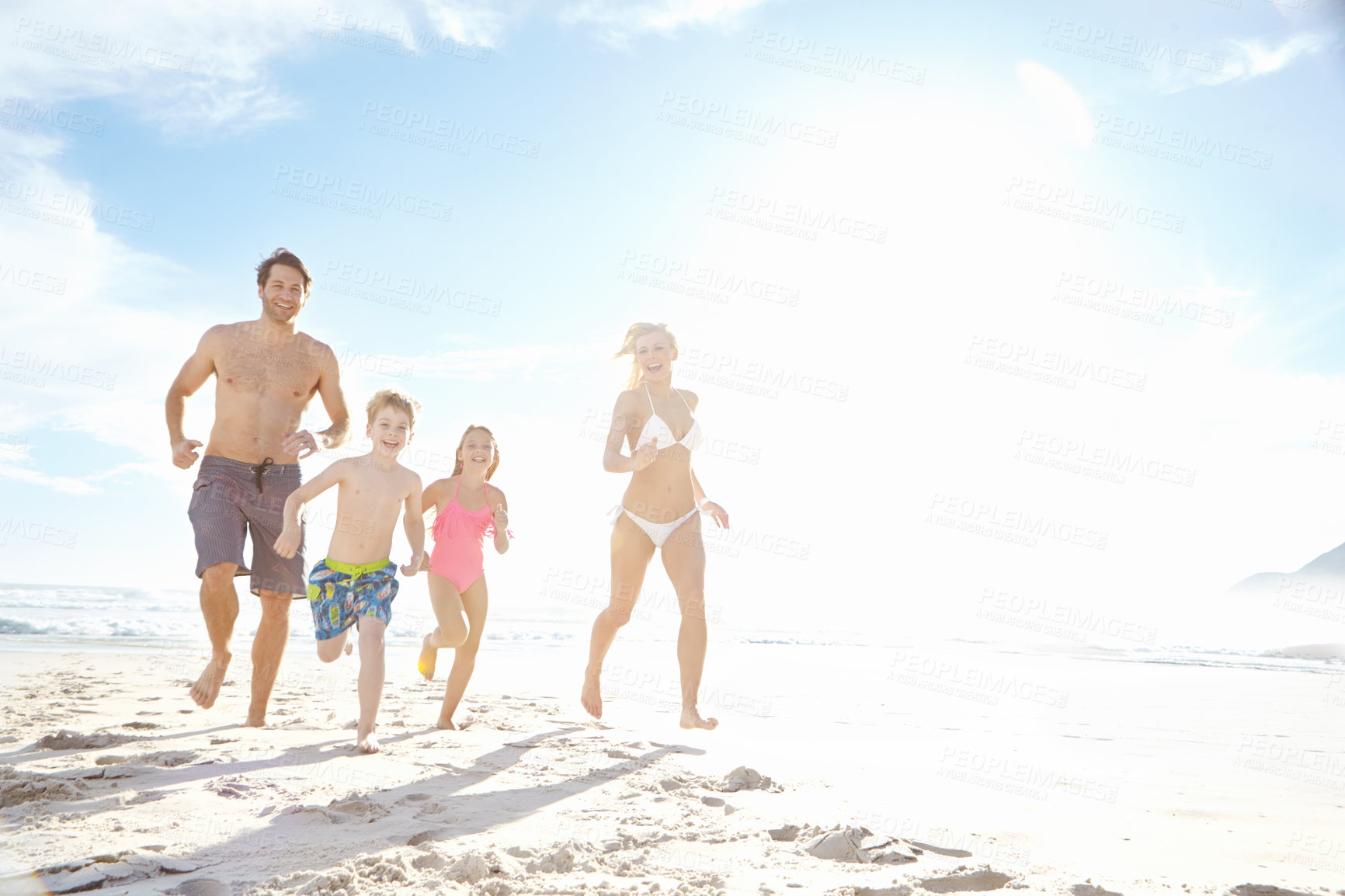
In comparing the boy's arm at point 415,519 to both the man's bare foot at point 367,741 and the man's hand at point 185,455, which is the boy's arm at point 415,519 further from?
the man's hand at point 185,455

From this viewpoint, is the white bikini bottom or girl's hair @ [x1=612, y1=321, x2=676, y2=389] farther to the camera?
girl's hair @ [x1=612, y1=321, x2=676, y2=389]

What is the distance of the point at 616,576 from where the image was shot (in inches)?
185

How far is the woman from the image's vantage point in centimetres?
454

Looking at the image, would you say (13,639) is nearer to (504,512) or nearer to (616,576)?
(504,512)

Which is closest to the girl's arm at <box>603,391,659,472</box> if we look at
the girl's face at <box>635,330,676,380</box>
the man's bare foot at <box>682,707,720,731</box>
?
the girl's face at <box>635,330,676,380</box>

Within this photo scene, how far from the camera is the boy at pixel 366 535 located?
424 centimetres

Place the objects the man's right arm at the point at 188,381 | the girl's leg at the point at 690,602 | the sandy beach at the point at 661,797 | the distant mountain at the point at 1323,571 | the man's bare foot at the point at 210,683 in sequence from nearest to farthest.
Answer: the sandy beach at the point at 661,797 → the man's bare foot at the point at 210,683 → the girl's leg at the point at 690,602 → the man's right arm at the point at 188,381 → the distant mountain at the point at 1323,571

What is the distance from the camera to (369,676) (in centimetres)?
Answer: 405

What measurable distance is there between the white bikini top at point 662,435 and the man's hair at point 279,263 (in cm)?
225

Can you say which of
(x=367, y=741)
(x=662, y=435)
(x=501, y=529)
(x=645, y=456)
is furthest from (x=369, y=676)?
(x=662, y=435)

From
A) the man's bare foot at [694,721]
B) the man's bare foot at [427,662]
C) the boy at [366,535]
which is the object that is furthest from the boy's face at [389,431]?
the man's bare foot at [694,721]

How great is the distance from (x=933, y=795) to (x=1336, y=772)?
266 cm

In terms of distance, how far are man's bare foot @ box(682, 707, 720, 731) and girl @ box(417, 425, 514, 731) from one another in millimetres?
1291

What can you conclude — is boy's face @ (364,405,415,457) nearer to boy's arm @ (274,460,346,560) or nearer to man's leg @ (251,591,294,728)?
boy's arm @ (274,460,346,560)
